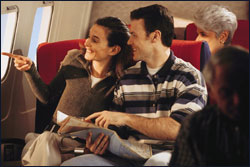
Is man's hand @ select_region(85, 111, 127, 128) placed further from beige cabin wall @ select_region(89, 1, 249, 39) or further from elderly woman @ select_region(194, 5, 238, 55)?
beige cabin wall @ select_region(89, 1, 249, 39)

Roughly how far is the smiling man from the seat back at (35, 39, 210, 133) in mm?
114

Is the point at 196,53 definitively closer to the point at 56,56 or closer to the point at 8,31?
the point at 56,56

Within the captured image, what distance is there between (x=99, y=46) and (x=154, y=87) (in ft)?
0.84

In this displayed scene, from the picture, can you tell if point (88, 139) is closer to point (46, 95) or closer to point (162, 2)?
point (46, 95)

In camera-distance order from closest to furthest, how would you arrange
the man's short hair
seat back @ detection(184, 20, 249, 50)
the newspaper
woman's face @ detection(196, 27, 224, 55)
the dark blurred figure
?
the dark blurred figure, the newspaper, the man's short hair, woman's face @ detection(196, 27, 224, 55), seat back @ detection(184, 20, 249, 50)

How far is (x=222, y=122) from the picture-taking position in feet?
2.60

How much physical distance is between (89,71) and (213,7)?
0.69 m

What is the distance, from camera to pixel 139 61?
1.29m

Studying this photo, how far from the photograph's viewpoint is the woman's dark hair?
1285mm

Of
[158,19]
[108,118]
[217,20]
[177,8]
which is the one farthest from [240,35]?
[108,118]

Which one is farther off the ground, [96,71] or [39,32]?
[39,32]

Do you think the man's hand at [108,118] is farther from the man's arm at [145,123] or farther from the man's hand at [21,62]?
the man's hand at [21,62]

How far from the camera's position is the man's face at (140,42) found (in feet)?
4.00

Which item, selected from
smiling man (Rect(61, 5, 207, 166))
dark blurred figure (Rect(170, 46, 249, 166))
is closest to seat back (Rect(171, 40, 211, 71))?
smiling man (Rect(61, 5, 207, 166))
